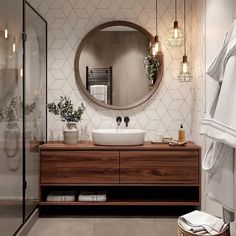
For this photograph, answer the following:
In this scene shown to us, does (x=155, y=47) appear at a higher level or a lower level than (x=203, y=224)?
higher

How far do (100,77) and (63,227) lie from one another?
5.59 feet

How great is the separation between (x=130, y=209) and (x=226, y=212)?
2072 millimetres

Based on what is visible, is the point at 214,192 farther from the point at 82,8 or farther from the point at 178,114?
the point at 82,8

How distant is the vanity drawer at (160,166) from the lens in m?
3.45

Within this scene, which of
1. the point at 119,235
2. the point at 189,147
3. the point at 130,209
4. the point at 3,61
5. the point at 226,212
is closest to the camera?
the point at 226,212

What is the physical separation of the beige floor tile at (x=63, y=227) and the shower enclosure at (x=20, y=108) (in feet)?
0.60

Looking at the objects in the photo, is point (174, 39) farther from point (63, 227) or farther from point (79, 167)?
point (63, 227)

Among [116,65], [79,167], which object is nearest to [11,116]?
[79,167]

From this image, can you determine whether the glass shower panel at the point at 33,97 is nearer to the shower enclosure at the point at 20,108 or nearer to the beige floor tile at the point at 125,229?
the shower enclosure at the point at 20,108

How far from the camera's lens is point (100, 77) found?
3934 millimetres

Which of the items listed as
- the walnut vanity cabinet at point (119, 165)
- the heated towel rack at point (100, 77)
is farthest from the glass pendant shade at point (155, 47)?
the walnut vanity cabinet at point (119, 165)

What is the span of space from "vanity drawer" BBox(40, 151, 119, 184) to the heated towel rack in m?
0.77

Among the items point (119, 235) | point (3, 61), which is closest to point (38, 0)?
point (3, 61)

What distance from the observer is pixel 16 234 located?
2.85 m
